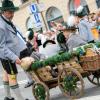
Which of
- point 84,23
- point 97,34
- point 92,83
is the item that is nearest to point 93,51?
point 92,83

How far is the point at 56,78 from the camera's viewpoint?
8.51 m

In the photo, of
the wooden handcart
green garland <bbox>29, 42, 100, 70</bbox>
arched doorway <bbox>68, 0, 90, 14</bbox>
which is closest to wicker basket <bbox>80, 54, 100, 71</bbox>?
the wooden handcart

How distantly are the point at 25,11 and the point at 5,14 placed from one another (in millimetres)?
26380

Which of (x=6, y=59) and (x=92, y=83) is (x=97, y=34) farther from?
(x=6, y=59)

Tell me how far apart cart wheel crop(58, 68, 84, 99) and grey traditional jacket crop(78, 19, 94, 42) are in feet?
6.49

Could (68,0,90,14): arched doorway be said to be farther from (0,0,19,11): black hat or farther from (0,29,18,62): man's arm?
(0,29,18,62): man's arm

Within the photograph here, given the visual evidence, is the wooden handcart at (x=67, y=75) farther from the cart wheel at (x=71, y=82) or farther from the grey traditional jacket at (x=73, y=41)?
the grey traditional jacket at (x=73, y=41)

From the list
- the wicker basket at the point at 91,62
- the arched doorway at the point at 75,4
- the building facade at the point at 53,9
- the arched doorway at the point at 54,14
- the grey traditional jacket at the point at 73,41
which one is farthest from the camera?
the arched doorway at the point at 54,14

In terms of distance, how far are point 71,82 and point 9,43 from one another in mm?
1252

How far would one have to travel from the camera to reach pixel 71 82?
8227 millimetres

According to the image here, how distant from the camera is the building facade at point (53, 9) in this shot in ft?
87.2

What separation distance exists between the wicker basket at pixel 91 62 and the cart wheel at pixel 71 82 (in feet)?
1.02

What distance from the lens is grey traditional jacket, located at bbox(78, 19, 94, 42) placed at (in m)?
10.2

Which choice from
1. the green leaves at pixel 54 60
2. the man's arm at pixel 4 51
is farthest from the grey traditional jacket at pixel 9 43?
the green leaves at pixel 54 60
